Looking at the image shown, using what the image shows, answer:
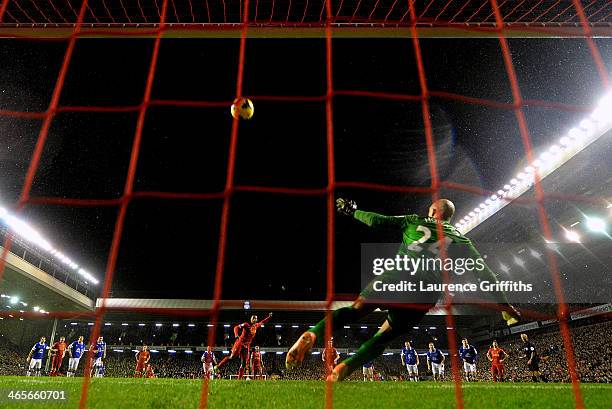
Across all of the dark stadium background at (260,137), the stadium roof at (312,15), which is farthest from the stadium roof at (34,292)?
the stadium roof at (312,15)

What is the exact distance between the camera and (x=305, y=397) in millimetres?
5301

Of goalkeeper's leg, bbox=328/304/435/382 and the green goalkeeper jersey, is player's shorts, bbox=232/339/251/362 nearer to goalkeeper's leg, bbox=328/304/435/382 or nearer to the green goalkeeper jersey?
goalkeeper's leg, bbox=328/304/435/382

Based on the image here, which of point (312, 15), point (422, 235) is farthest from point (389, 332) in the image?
point (312, 15)

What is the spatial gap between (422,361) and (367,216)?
110 feet

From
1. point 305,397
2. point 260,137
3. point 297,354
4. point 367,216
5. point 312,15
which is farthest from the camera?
point 260,137

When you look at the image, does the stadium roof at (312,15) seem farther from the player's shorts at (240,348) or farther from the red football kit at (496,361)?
the red football kit at (496,361)

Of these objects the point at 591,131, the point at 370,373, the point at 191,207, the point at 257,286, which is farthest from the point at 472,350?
the point at 257,286

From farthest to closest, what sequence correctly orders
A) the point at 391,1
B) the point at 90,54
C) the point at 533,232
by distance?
the point at 533,232 → the point at 90,54 → the point at 391,1

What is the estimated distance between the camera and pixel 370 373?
2241 cm

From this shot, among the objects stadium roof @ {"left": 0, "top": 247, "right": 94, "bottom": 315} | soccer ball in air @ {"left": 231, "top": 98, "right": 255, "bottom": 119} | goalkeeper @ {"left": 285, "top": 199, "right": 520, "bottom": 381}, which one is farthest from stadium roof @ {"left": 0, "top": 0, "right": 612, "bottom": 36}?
stadium roof @ {"left": 0, "top": 247, "right": 94, "bottom": 315}

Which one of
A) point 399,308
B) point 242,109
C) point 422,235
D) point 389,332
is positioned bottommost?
point 389,332

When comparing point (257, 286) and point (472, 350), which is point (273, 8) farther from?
point (257, 286)

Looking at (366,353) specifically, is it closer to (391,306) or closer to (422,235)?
(391,306)

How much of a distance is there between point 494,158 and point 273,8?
17.9 m
